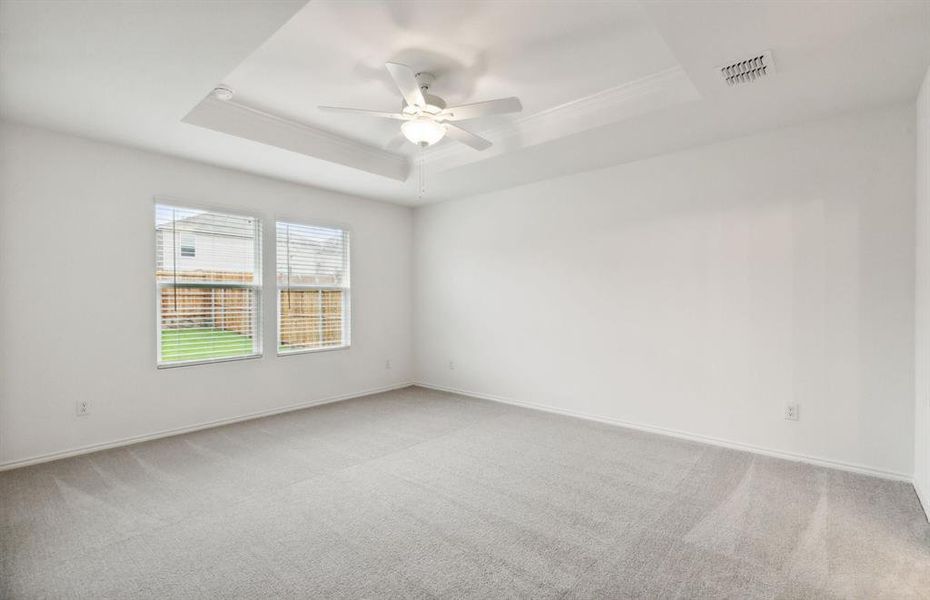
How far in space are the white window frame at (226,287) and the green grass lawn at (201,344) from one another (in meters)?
0.04

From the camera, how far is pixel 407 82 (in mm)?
2613

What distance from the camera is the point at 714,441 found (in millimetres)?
3809

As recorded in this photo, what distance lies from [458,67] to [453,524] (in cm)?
280

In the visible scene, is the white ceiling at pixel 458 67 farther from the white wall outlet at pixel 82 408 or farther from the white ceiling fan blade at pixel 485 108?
the white wall outlet at pixel 82 408

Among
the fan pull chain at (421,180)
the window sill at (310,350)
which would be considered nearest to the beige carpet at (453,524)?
the window sill at (310,350)

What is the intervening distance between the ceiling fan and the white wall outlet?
3.05 meters

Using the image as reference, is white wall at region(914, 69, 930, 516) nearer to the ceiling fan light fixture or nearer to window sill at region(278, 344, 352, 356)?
the ceiling fan light fixture

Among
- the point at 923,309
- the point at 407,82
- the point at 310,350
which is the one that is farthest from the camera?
the point at 310,350

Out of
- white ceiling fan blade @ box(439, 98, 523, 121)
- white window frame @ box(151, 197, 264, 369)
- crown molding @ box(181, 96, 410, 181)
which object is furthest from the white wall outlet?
white ceiling fan blade @ box(439, 98, 523, 121)

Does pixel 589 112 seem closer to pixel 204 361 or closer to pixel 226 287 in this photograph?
pixel 226 287

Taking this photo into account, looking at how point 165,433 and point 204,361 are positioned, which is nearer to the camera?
point 165,433

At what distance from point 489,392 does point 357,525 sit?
3169mm

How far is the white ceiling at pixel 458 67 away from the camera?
2156mm

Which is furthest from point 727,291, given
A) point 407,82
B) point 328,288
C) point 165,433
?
point 165,433
